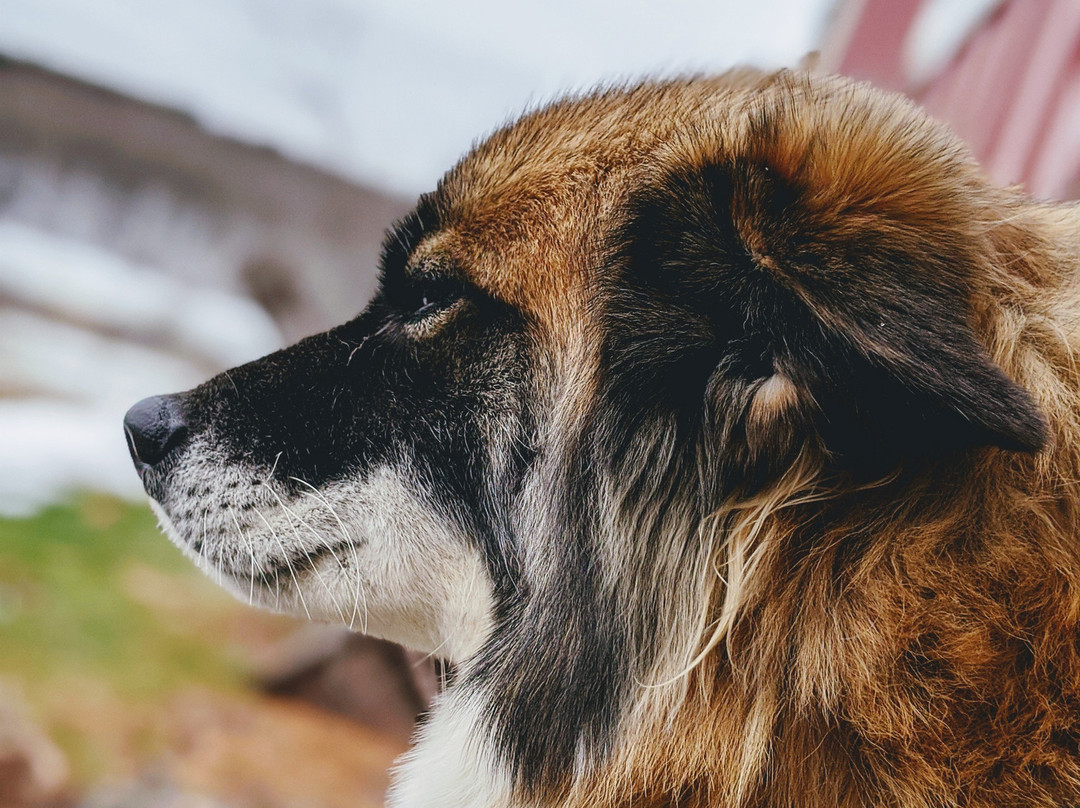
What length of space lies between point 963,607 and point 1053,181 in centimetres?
200

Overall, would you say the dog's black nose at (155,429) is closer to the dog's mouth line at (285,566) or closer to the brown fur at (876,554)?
the dog's mouth line at (285,566)

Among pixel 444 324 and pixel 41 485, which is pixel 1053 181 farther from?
pixel 41 485

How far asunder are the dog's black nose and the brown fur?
1.66 ft

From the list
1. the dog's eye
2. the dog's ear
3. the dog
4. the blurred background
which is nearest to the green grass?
the blurred background

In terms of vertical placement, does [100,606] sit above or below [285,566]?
below

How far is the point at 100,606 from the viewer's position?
231cm

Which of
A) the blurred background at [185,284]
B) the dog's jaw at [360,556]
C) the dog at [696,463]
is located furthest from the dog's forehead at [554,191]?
the blurred background at [185,284]

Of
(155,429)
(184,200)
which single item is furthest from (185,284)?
(155,429)

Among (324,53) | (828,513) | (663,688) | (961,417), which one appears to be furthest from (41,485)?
(961,417)

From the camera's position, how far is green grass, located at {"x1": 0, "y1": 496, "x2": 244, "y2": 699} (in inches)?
86.2

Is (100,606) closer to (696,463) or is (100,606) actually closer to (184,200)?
(184,200)

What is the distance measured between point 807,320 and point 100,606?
7.44 ft

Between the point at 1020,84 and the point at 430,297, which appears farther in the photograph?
the point at 1020,84

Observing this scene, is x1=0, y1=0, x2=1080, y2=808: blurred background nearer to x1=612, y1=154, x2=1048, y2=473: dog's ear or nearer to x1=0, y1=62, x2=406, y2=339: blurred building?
x1=0, y1=62, x2=406, y2=339: blurred building
